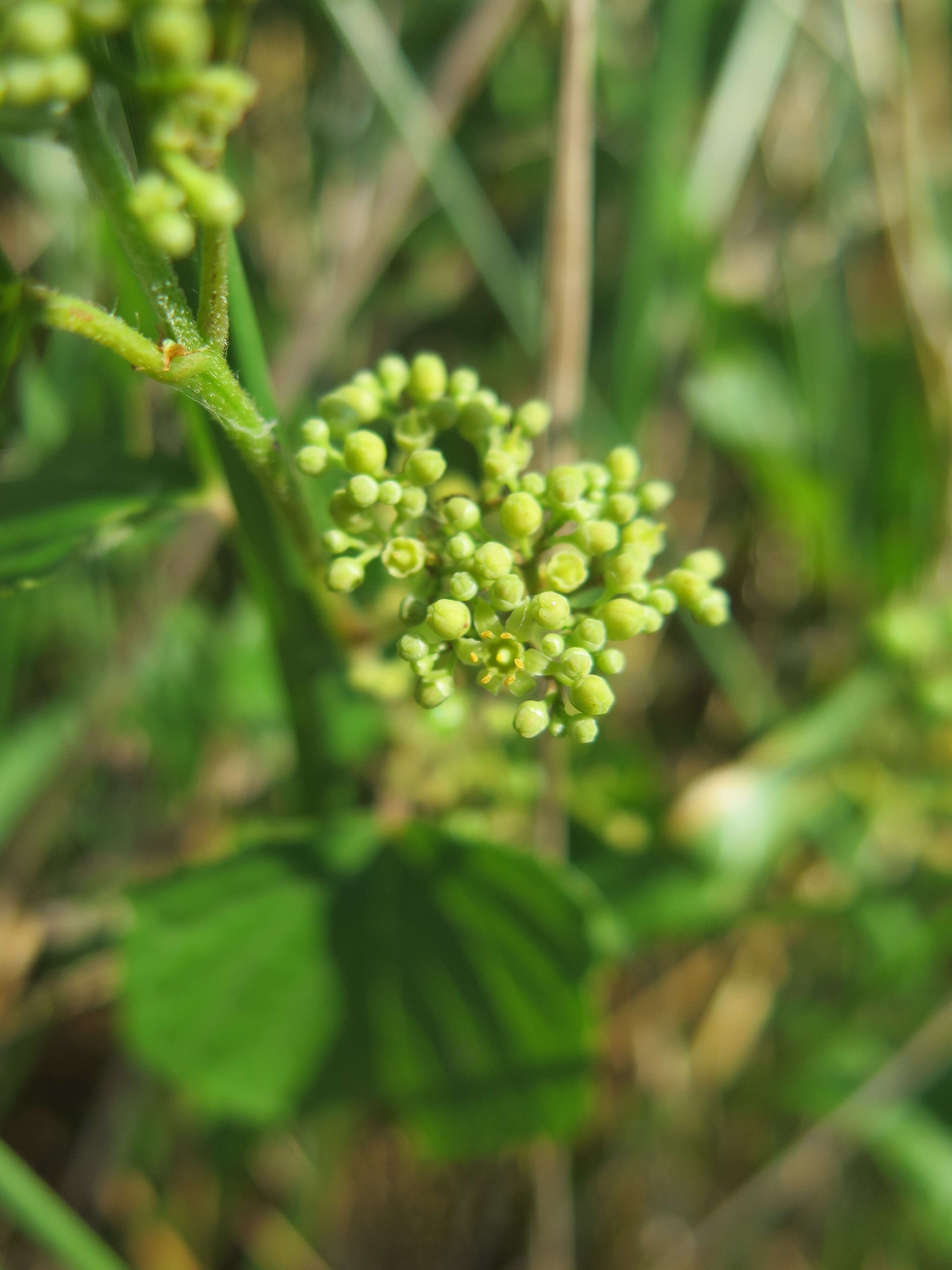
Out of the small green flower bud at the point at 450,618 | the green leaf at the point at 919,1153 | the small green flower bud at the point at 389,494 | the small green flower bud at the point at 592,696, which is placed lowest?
the green leaf at the point at 919,1153

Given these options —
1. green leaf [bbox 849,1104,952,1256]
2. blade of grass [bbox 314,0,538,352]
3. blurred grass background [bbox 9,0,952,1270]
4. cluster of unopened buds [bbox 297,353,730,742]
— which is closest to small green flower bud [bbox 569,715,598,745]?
cluster of unopened buds [bbox 297,353,730,742]

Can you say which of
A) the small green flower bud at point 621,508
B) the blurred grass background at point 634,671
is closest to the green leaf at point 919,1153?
the blurred grass background at point 634,671

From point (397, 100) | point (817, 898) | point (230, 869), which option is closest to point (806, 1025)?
point (817, 898)

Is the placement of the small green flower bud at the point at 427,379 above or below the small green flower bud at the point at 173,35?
below

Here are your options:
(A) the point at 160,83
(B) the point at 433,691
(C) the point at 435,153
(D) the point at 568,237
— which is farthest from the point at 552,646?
(C) the point at 435,153

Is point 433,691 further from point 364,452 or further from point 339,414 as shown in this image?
point 339,414

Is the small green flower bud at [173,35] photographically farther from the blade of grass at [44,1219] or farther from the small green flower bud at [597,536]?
the blade of grass at [44,1219]
